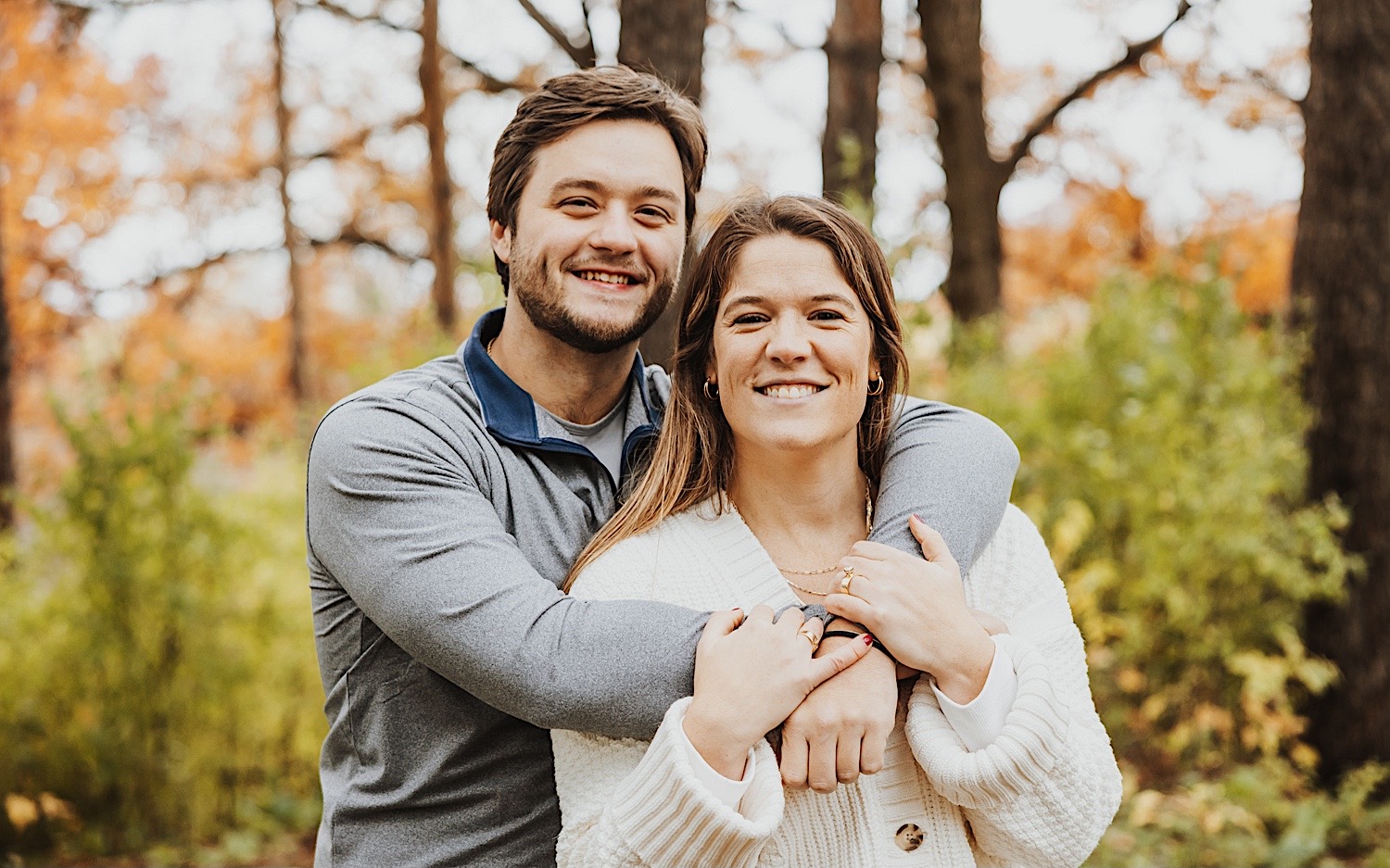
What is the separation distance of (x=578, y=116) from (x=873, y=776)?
1.49 m

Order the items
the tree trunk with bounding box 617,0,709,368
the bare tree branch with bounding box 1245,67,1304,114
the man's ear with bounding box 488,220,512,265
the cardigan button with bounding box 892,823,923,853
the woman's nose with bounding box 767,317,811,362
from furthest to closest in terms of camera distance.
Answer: the bare tree branch with bounding box 1245,67,1304,114
the tree trunk with bounding box 617,0,709,368
the man's ear with bounding box 488,220,512,265
the woman's nose with bounding box 767,317,811,362
the cardigan button with bounding box 892,823,923,853

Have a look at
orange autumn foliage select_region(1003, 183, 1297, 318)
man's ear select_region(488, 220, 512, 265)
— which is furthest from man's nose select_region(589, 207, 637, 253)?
orange autumn foliage select_region(1003, 183, 1297, 318)

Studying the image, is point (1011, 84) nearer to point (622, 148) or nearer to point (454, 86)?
point (454, 86)

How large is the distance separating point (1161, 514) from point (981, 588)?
3.34m

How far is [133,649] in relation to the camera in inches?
200

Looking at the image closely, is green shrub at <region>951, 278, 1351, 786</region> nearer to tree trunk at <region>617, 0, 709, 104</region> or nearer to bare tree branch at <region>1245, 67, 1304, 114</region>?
tree trunk at <region>617, 0, 709, 104</region>

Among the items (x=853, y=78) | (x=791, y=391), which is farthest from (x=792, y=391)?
(x=853, y=78)

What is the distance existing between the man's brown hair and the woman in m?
0.41

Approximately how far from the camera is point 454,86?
541 inches

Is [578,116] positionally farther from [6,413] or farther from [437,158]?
[437,158]

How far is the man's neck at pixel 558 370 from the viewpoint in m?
2.55

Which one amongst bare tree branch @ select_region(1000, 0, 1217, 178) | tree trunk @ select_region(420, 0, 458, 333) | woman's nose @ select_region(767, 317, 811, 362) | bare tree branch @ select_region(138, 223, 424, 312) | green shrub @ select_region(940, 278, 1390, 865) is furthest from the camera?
bare tree branch @ select_region(138, 223, 424, 312)

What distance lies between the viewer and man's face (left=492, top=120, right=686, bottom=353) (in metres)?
2.54

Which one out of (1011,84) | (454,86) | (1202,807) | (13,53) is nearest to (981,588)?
(1202,807)
